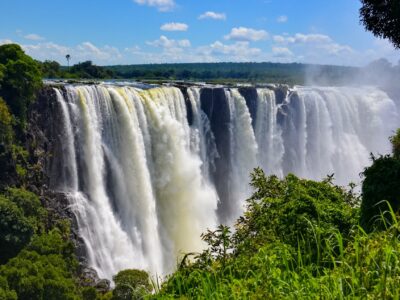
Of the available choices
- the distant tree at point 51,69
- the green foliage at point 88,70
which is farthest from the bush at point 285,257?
the green foliage at point 88,70

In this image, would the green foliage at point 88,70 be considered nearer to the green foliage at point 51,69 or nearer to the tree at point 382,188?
the green foliage at point 51,69

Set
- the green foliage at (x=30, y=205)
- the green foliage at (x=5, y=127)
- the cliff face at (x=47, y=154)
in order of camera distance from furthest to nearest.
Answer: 1. the cliff face at (x=47, y=154)
2. the green foliage at (x=5, y=127)
3. the green foliage at (x=30, y=205)

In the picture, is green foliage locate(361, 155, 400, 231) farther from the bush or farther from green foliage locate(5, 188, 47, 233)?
green foliage locate(5, 188, 47, 233)

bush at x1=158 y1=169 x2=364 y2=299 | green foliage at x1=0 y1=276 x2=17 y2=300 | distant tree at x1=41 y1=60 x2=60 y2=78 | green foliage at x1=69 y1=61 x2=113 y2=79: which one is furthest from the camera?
green foliage at x1=69 y1=61 x2=113 y2=79

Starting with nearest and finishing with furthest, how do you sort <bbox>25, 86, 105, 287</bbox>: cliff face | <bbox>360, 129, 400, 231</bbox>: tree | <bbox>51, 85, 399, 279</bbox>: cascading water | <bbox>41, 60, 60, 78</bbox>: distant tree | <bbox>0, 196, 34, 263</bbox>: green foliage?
1. <bbox>360, 129, 400, 231</bbox>: tree
2. <bbox>0, 196, 34, 263</bbox>: green foliage
3. <bbox>25, 86, 105, 287</bbox>: cliff face
4. <bbox>51, 85, 399, 279</bbox>: cascading water
5. <bbox>41, 60, 60, 78</bbox>: distant tree

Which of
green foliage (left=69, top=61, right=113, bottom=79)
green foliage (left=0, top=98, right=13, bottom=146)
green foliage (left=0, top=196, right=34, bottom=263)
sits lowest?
green foliage (left=0, top=196, right=34, bottom=263)

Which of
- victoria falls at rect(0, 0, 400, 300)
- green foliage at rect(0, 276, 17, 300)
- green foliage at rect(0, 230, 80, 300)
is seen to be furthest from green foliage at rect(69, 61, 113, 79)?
green foliage at rect(0, 276, 17, 300)

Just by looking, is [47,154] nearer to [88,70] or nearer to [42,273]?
[42,273]
